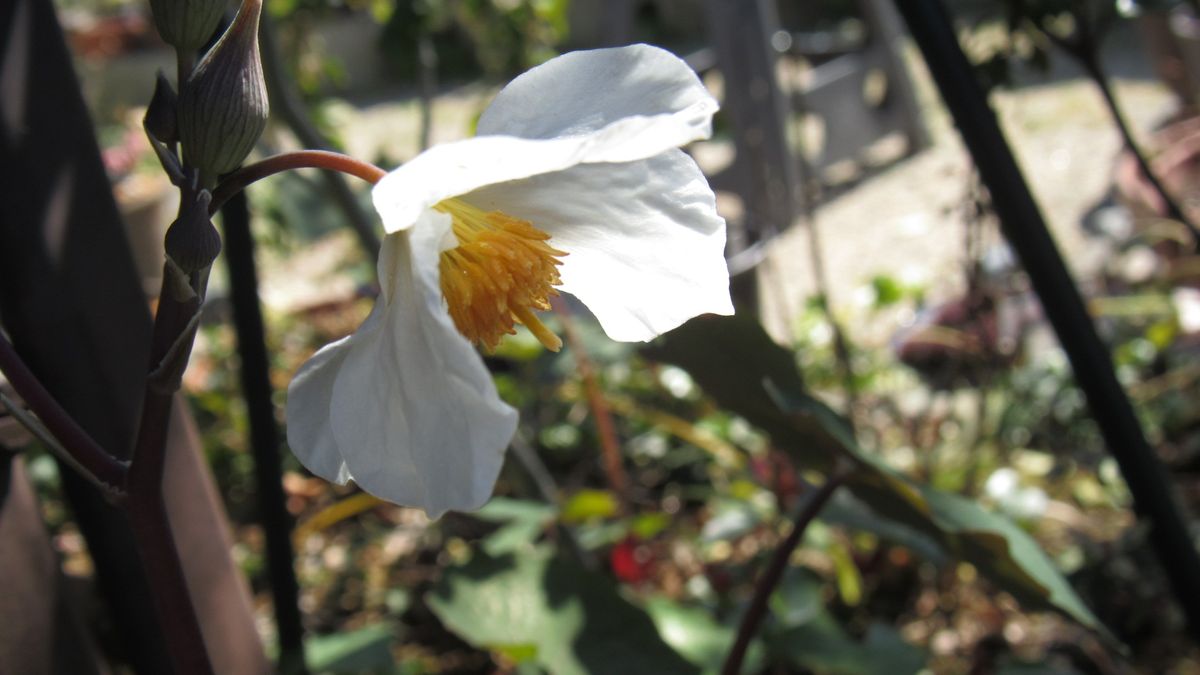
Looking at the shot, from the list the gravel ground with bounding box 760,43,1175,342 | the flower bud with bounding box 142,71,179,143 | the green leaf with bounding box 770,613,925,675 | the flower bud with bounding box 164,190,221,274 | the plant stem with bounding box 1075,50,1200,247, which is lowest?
the gravel ground with bounding box 760,43,1175,342

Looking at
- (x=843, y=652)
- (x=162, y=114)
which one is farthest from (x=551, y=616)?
(x=162, y=114)

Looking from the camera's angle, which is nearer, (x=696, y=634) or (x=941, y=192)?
(x=696, y=634)

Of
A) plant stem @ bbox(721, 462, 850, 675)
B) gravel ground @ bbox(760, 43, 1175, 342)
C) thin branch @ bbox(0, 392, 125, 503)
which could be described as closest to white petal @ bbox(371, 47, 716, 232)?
thin branch @ bbox(0, 392, 125, 503)

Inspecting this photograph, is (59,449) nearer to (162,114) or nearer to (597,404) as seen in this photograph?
(162,114)

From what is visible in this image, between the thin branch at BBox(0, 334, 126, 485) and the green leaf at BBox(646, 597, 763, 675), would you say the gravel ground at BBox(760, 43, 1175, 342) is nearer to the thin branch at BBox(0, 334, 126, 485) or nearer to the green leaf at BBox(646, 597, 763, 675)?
the green leaf at BBox(646, 597, 763, 675)

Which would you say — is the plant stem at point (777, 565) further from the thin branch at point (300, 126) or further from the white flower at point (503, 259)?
the thin branch at point (300, 126)

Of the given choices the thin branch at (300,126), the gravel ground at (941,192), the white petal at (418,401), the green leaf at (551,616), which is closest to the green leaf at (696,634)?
the green leaf at (551,616)

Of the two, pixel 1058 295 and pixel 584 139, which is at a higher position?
pixel 584 139

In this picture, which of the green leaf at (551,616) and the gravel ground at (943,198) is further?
the gravel ground at (943,198)
